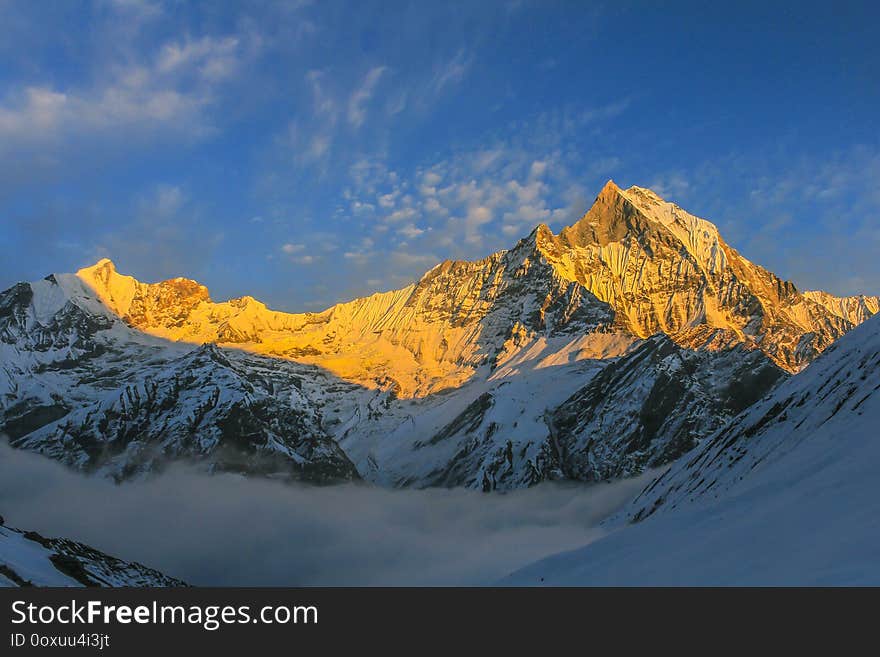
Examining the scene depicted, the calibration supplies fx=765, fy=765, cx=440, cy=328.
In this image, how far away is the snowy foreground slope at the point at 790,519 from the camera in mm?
32188

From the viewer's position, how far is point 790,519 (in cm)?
4059

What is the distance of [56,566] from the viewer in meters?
63.4

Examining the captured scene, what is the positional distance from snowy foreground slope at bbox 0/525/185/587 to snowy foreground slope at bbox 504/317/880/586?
114 ft

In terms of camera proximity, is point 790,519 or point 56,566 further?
point 56,566

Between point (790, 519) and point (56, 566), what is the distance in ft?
184

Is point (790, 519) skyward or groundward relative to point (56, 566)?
groundward

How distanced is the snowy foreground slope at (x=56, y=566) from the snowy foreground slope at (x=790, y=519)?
114 feet

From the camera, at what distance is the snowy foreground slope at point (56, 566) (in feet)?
178

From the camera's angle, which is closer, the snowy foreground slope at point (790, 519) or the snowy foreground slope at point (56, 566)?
the snowy foreground slope at point (790, 519)
